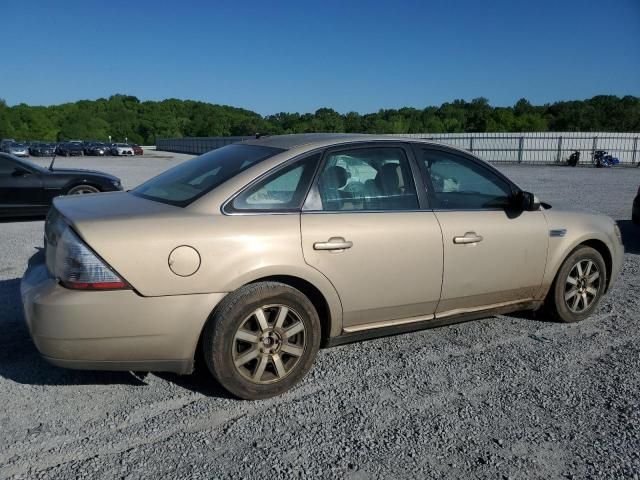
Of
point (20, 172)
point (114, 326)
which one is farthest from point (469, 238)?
point (20, 172)

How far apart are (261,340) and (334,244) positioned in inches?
28.7

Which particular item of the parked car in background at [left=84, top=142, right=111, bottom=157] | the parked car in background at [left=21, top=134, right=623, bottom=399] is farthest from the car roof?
the parked car in background at [left=84, top=142, right=111, bottom=157]

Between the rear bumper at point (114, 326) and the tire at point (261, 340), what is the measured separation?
109mm

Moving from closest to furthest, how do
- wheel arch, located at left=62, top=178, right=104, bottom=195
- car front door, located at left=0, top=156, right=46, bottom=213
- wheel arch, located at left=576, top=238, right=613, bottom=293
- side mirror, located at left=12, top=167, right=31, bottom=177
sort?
wheel arch, located at left=576, top=238, right=613, bottom=293, car front door, located at left=0, top=156, right=46, bottom=213, side mirror, located at left=12, top=167, right=31, bottom=177, wheel arch, located at left=62, top=178, right=104, bottom=195

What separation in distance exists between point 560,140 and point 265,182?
38.3 m

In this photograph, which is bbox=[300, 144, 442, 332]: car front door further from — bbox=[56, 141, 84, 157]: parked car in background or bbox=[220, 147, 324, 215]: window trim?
bbox=[56, 141, 84, 157]: parked car in background

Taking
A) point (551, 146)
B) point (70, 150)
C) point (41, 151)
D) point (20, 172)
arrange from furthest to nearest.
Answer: point (70, 150)
point (41, 151)
point (551, 146)
point (20, 172)

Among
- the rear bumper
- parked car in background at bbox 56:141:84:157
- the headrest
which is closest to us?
the rear bumper

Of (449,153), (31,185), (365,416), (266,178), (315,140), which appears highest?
(315,140)

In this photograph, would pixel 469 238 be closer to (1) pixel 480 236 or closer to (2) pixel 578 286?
(1) pixel 480 236

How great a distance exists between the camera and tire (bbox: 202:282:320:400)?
304 centimetres

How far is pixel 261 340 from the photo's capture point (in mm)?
3172

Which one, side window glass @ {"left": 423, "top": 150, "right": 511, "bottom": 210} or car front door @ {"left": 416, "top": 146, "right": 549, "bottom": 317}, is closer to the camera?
car front door @ {"left": 416, "top": 146, "right": 549, "bottom": 317}

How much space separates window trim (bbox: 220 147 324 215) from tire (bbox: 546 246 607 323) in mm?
2346
